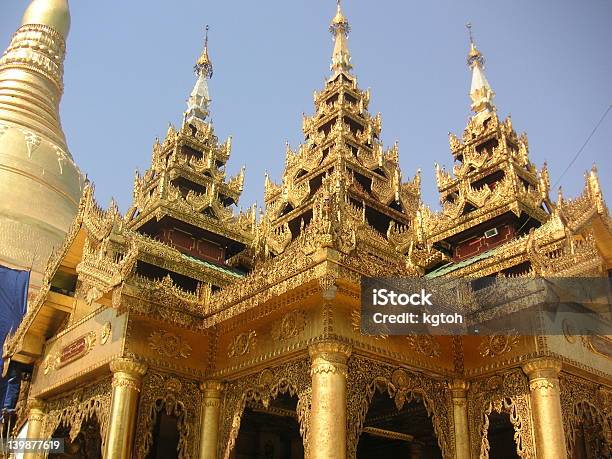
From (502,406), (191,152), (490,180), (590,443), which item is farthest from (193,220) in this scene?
(590,443)

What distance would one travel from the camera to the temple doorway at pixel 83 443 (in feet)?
54.6

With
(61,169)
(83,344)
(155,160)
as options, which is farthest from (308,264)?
(61,169)

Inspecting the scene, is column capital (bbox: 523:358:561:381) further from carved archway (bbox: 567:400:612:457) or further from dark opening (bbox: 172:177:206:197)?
dark opening (bbox: 172:177:206:197)

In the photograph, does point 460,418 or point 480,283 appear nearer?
point 460,418

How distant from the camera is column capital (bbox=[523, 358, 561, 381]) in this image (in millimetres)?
11875

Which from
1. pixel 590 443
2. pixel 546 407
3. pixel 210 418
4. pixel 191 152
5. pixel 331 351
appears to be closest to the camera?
pixel 331 351

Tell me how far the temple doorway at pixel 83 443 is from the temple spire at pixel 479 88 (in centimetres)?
A: 1730

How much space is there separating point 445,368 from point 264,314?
12.5 ft

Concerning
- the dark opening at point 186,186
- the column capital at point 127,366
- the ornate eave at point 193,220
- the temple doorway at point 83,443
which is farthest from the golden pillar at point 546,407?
the dark opening at point 186,186

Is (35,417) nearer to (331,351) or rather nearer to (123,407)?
(123,407)

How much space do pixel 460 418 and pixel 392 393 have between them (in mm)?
1564

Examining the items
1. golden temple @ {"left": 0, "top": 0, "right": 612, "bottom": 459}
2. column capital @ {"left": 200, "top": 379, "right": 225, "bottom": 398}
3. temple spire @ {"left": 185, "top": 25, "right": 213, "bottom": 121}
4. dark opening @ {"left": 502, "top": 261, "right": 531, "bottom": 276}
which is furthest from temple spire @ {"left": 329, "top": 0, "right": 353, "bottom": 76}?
column capital @ {"left": 200, "top": 379, "right": 225, "bottom": 398}

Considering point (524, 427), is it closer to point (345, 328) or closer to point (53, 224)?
point (345, 328)

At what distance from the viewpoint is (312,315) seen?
467 inches
